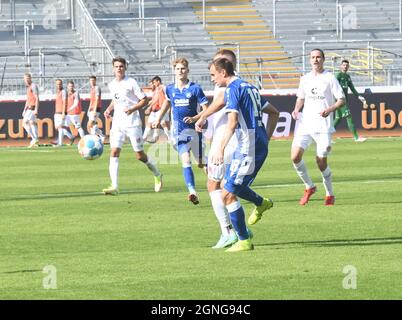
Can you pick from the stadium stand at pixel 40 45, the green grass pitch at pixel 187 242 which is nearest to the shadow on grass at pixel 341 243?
the green grass pitch at pixel 187 242

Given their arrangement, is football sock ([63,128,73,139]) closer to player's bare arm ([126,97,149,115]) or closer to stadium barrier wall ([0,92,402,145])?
stadium barrier wall ([0,92,402,145])

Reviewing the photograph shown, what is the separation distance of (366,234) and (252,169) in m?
1.96

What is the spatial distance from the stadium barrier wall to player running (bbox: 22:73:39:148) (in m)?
0.78

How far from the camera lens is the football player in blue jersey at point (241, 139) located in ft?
40.6

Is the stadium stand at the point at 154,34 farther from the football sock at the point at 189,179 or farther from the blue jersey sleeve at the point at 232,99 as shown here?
the blue jersey sleeve at the point at 232,99

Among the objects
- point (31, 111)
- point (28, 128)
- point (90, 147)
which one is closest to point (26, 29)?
point (28, 128)

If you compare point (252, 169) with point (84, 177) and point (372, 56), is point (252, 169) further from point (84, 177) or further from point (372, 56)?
point (372, 56)

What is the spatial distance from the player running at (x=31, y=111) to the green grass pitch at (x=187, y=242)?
40.4 feet

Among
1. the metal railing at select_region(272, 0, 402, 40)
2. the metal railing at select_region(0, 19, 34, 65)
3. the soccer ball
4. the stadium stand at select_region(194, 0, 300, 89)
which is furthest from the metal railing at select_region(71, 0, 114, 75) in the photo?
the soccer ball

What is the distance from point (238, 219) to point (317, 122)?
5.81 meters

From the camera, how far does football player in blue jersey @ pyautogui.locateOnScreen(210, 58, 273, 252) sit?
12375mm

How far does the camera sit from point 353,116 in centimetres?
3856

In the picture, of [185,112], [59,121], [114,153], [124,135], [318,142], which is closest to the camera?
[318,142]

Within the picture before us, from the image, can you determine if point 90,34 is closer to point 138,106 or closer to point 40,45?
point 40,45
